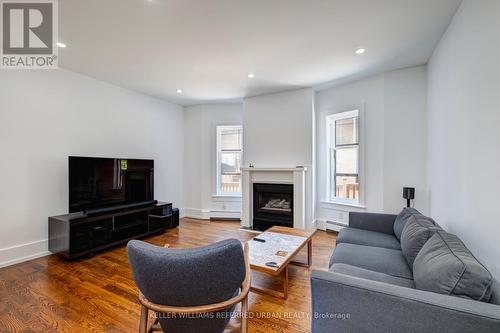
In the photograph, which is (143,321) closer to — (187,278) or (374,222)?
(187,278)

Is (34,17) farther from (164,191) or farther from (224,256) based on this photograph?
(164,191)

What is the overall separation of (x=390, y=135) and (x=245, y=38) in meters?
2.68

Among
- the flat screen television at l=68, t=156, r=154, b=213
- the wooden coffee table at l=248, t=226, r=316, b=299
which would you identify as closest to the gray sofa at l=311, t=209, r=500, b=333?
the wooden coffee table at l=248, t=226, r=316, b=299

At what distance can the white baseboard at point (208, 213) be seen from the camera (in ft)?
17.2

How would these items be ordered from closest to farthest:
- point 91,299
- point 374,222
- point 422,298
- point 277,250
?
1. point 422,298
2. point 91,299
3. point 277,250
4. point 374,222

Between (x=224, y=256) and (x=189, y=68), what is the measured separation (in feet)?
10.1

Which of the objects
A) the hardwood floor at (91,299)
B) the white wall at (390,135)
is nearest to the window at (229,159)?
the white wall at (390,135)

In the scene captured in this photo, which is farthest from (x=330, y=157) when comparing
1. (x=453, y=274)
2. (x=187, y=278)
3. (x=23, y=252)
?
(x=23, y=252)

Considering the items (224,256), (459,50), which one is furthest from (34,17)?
(459,50)

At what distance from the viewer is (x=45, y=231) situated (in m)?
3.17

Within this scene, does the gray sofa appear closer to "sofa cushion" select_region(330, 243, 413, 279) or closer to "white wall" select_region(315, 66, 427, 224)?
"sofa cushion" select_region(330, 243, 413, 279)

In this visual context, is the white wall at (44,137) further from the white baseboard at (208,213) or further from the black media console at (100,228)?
the white baseboard at (208,213)

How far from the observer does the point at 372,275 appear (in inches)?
65.5

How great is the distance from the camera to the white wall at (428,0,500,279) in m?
1.47
